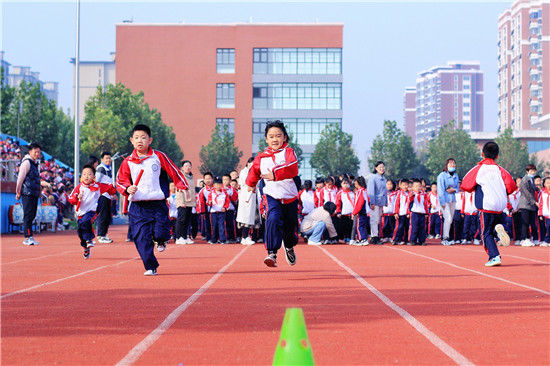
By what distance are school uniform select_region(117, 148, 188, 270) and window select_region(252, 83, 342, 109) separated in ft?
224

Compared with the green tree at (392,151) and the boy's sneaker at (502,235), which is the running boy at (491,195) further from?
the green tree at (392,151)

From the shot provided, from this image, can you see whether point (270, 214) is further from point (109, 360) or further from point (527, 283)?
point (109, 360)

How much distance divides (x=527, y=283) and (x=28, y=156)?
494 inches

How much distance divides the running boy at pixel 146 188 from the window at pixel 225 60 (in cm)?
7157

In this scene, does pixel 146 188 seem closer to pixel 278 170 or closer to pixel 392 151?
pixel 278 170

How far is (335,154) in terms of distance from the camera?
7006cm

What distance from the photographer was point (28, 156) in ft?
60.0

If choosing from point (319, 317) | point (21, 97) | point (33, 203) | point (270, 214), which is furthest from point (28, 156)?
point (21, 97)

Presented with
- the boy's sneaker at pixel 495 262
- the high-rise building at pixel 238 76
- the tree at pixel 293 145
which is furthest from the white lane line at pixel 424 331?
the high-rise building at pixel 238 76

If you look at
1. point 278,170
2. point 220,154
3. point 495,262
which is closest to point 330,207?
point 495,262

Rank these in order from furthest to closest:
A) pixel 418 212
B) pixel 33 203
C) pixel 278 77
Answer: pixel 278 77 → pixel 418 212 → pixel 33 203

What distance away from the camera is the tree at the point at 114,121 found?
56.7m

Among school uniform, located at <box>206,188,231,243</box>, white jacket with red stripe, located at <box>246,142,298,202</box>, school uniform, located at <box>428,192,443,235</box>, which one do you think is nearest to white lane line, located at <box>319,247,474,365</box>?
white jacket with red stripe, located at <box>246,142,298,202</box>

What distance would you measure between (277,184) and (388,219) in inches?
538
